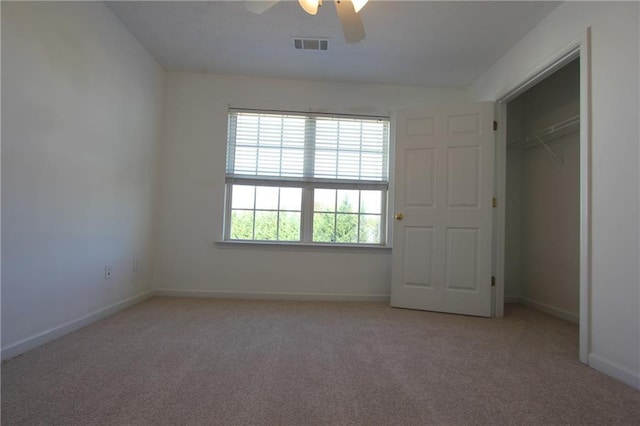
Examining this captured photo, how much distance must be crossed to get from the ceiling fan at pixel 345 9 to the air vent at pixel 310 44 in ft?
3.03

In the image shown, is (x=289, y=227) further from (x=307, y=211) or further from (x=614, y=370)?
(x=614, y=370)

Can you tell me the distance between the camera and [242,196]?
3.51m

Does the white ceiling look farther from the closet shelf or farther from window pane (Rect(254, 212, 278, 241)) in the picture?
window pane (Rect(254, 212, 278, 241))

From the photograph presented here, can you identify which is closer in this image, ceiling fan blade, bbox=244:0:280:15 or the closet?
ceiling fan blade, bbox=244:0:280:15

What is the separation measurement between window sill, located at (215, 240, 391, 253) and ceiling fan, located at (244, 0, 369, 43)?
2094 millimetres

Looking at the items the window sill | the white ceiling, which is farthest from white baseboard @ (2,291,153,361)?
the white ceiling

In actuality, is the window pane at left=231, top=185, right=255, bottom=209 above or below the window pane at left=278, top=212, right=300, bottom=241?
above

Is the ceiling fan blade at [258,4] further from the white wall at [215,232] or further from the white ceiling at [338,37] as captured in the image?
the white wall at [215,232]

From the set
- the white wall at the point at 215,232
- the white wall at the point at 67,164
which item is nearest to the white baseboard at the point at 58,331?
the white wall at the point at 67,164

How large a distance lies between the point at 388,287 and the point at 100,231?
2766mm

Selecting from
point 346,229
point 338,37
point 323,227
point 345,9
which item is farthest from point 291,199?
point 345,9

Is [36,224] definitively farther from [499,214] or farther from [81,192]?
[499,214]

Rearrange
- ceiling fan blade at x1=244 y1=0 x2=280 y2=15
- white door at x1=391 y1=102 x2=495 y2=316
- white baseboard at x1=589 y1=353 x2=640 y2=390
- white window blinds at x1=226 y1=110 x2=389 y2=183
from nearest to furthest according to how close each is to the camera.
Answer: white baseboard at x1=589 y1=353 x2=640 y2=390
ceiling fan blade at x1=244 y1=0 x2=280 y2=15
white door at x1=391 y1=102 x2=495 y2=316
white window blinds at x1=226 y1=110 x2=389 y2=183

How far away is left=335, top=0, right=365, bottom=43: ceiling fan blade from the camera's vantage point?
5.58ft
